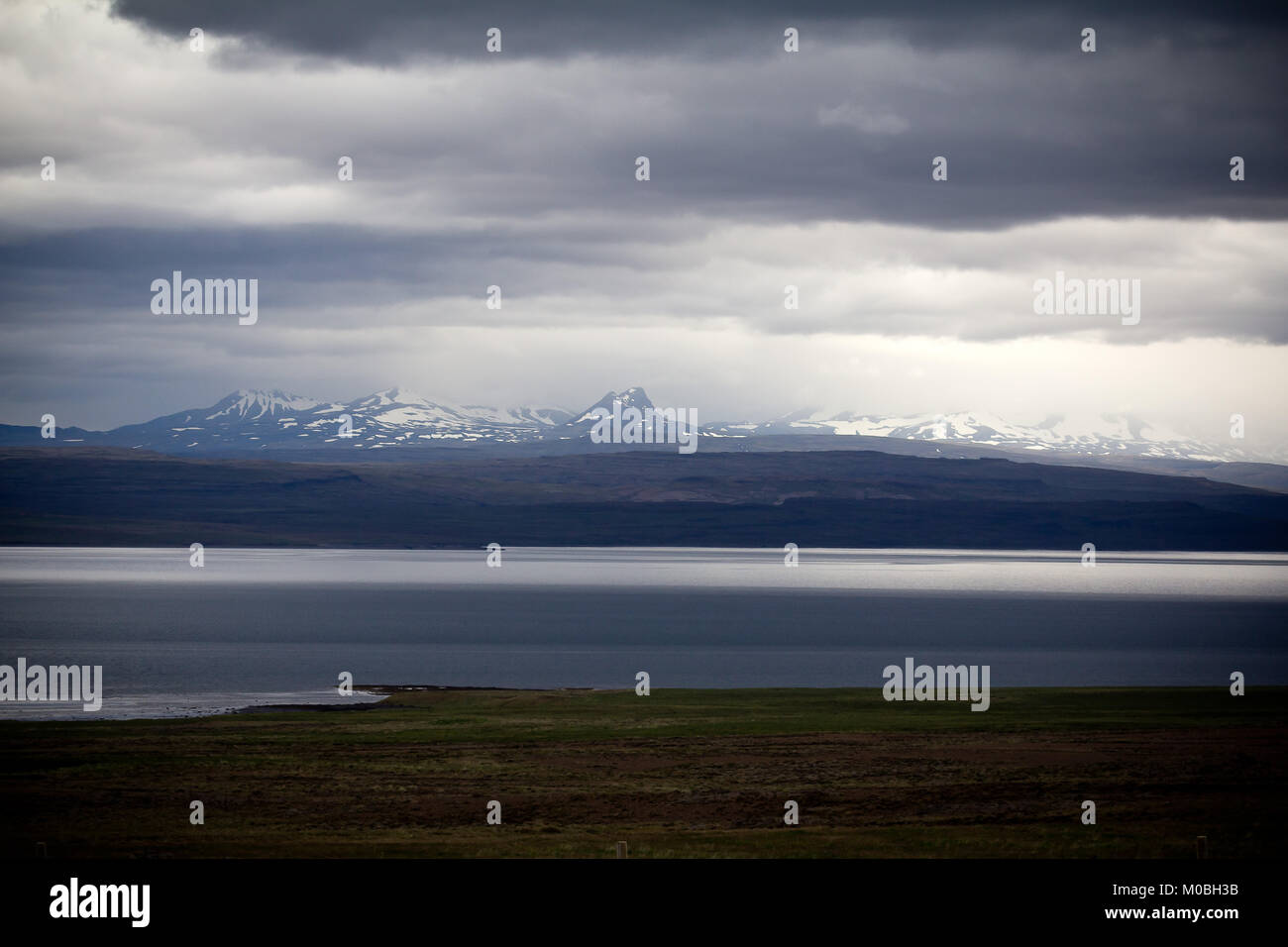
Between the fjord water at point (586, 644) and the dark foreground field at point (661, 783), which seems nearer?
the dark foreground field at point (661, 783)

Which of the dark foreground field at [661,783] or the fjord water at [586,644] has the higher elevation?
the dark foreground field at [661,783]

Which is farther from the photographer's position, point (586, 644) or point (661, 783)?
point (586, 644)

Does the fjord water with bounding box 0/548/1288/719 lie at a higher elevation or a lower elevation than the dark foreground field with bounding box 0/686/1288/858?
lower

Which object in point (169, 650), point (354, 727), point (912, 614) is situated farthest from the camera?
point (912, 614)

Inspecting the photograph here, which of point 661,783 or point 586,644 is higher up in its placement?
point 661,783

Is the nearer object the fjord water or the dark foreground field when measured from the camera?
the dark foreground field
